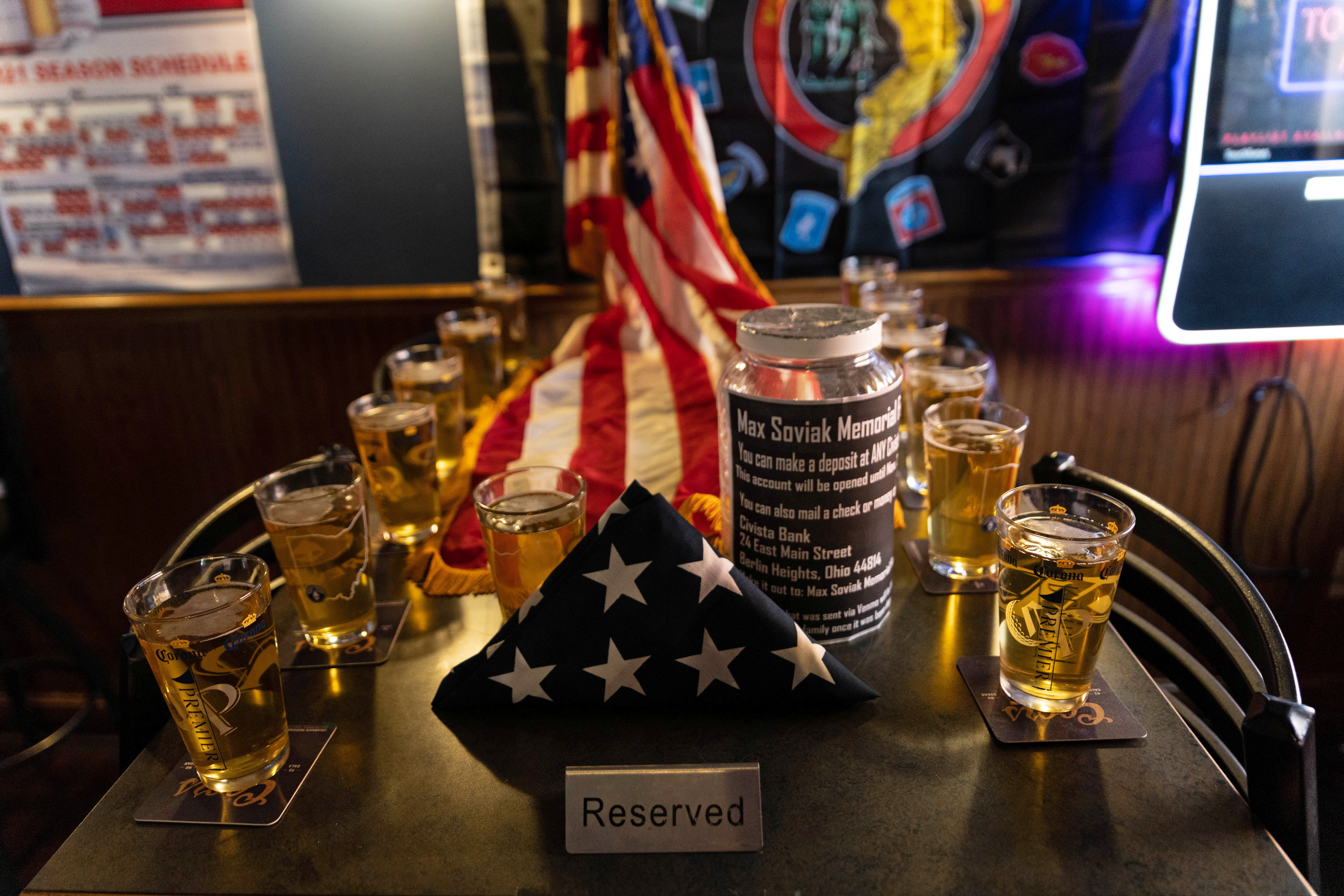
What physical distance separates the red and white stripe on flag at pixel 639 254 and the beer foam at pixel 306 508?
490 millimetres

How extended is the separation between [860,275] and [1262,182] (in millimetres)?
1027

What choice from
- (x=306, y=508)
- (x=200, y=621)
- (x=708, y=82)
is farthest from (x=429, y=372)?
(x=708, y=82)

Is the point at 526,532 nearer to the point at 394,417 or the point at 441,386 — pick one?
the point at 394,417

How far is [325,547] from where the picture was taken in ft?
2.38

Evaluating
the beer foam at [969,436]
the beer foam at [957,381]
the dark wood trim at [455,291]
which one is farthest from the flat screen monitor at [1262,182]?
the beer foam at [969,436]

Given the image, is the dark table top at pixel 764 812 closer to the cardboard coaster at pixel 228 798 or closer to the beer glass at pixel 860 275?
the cardboard coaster at pixel 228 798

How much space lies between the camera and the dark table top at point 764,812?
51cm

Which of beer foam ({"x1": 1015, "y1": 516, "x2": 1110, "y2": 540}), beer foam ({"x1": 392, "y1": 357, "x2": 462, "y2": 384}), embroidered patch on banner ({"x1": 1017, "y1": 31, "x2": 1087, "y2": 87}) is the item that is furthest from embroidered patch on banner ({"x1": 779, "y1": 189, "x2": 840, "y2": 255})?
beer foam ({"x1": 1015, "y1": 516, "x2": 1110, "y2": 540})

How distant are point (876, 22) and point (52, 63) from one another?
2.04 meters

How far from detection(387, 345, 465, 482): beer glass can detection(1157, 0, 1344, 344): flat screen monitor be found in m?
1.73

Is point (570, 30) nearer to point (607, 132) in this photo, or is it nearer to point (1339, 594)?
point (607, 132)

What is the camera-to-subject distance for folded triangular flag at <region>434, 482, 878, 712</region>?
0.63 meters

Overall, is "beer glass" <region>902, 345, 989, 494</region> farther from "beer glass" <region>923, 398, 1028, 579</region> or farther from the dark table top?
the dark table top

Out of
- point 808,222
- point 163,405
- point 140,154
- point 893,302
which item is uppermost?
point 140,154
